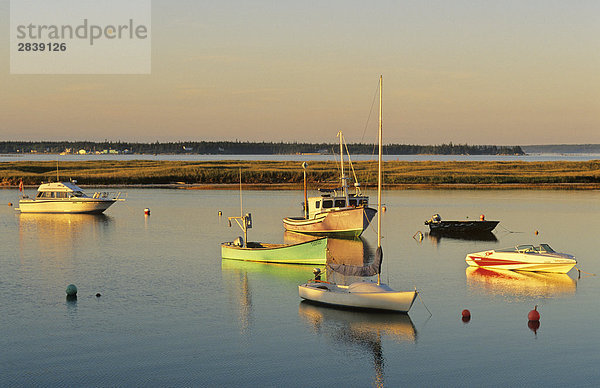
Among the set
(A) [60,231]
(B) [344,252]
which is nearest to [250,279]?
(B) [344,252]

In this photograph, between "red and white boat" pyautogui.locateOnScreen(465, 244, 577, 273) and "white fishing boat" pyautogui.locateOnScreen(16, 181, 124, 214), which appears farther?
"white fishing boat" pyautogui.locateOnScreen(16, 181, 124, 214)

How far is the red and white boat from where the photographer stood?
4053cm

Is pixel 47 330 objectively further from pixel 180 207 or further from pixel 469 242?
pixel 180 207

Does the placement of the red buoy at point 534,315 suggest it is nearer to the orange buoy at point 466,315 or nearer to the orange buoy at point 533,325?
the orange buoy at point 533,325

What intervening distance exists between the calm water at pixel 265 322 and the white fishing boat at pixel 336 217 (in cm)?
243

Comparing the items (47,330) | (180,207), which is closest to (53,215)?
(180,207)

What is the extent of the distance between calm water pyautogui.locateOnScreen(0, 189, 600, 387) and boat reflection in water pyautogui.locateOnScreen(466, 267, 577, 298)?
130mm

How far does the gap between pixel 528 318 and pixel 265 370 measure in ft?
43.7

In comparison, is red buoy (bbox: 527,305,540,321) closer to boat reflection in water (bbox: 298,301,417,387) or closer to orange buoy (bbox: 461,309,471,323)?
orange buoy (bbox: 461,309,471,323)

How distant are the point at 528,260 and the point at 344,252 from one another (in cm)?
1443

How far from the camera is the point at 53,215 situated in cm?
7994

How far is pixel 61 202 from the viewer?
79625 millimetres

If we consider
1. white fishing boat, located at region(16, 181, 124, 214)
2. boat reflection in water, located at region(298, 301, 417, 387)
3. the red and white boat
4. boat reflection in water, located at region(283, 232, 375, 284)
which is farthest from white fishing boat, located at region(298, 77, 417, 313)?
white fishing boat, located at region(16, 181, 124, 214)

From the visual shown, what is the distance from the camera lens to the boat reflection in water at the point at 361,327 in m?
27.1
